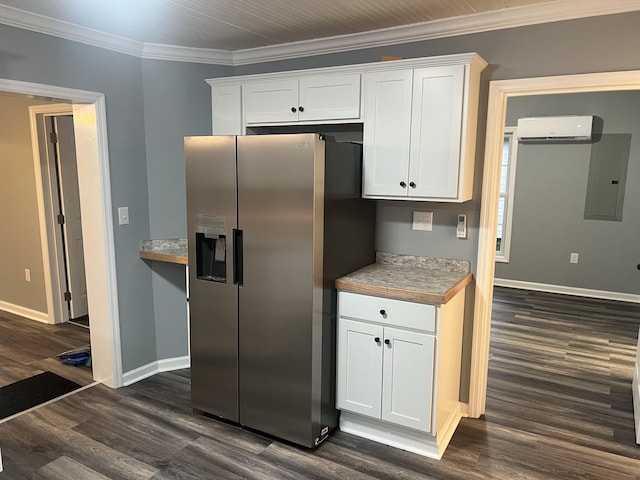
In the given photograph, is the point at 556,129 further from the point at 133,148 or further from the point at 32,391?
the point at 32,391

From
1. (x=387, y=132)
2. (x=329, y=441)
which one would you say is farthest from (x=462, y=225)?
(x=329, y=441)

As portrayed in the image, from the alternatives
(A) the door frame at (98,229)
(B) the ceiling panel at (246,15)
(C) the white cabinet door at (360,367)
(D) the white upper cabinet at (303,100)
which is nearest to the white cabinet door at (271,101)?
(D) the white upper cabinet at (303,100)

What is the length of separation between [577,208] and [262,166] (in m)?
4.56

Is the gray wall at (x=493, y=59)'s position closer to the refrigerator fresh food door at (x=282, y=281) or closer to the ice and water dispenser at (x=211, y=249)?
the refrigerator fresh food door at (x=282, y=281)

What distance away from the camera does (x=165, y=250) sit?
3488mm

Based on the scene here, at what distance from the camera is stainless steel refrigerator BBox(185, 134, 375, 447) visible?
2.49 metres

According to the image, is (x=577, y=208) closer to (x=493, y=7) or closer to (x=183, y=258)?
(x=493, y=7)

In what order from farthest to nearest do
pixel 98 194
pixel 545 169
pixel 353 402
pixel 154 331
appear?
pixel 545 169, pixel 154 331, pixel 98 194, pixel 353 402

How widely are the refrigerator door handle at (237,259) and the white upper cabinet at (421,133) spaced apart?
846 mm

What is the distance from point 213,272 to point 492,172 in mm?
1784

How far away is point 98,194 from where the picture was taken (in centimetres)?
317

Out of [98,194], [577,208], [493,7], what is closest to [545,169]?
[577,208]

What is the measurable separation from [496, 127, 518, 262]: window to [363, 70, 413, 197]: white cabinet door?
12.1 ft

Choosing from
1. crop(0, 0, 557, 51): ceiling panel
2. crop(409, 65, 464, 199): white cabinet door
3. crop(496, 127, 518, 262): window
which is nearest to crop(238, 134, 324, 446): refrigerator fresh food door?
crop(409, 65, 464, 199): white cabinet door
